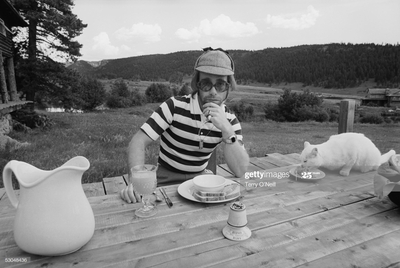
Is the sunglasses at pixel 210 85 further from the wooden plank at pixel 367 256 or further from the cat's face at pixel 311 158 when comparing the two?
the wooden plank at pixel 367 256

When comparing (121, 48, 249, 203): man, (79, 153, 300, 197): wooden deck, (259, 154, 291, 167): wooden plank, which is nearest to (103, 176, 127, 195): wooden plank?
(79, 153, 300, 197): wooden deck

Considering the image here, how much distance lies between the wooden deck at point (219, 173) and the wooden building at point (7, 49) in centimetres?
959

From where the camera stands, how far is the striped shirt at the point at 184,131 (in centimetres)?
203

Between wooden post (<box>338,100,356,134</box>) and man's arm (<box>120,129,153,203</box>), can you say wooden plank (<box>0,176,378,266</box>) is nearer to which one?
man's arm (<box>120,129,153,203</box>)

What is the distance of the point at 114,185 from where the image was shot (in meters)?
2.66

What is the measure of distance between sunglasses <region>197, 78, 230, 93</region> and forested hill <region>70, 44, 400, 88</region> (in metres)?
11.4

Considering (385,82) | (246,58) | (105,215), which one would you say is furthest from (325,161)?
(246,58)

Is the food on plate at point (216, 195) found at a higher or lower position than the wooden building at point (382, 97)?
lower

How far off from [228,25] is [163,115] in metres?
2.82

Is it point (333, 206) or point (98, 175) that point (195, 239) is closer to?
point (333, 206)

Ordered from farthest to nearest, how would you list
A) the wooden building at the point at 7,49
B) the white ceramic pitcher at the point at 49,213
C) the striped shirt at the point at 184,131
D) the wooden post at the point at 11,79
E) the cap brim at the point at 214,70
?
1. the wooden post at the point at 11,79
2. the wooden building at the point at 7,49
3. the striped shirt at the point at 184,131
4. the cap brim at the point at 214,70
5. the white ceramic pitcher at the point at 49,213

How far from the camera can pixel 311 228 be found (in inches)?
44.8

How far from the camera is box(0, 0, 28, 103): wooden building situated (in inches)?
378

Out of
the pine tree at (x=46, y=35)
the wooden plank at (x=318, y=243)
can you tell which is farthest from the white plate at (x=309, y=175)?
the pine tree at (x=46, y=35)
